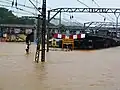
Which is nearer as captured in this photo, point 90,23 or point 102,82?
point 102,82

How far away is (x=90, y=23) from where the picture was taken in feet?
342

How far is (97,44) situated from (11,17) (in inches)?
2846

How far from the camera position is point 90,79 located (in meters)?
14.6

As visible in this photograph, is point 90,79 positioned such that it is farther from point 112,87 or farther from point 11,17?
point 11,17

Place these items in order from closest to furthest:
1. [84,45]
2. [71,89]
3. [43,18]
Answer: [71,89] < [43,18] < [84,45]

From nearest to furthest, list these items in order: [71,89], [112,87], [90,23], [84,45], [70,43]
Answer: [71,89]
[112,87]
[70,43]
[84,45]
[90,23]

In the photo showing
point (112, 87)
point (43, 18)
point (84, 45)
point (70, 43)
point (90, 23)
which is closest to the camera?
point (112, 87)

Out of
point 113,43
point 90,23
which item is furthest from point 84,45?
point 90,23

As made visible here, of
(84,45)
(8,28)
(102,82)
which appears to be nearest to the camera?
(102,82)

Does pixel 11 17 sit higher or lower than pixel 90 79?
higher

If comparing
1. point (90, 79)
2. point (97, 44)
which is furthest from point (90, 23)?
point (90, 79)

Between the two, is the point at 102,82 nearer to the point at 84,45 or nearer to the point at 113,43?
the point at 84,45

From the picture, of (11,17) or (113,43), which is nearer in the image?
(113,43)

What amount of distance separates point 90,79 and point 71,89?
3.12m
